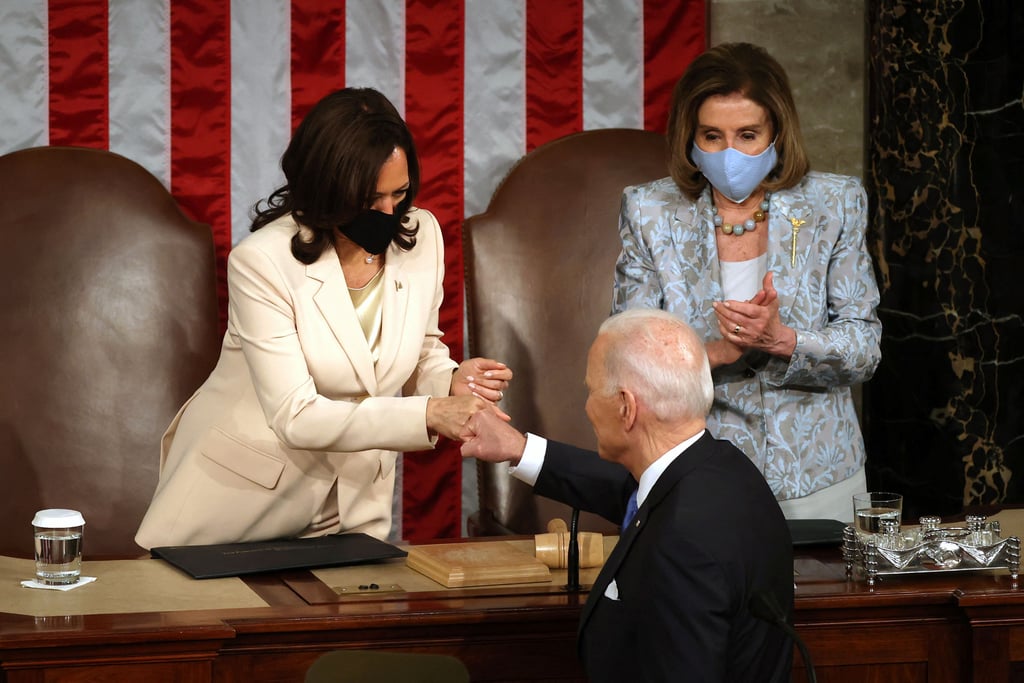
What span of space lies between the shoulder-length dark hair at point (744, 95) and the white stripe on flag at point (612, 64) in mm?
1446

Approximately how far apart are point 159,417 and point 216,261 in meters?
0.57

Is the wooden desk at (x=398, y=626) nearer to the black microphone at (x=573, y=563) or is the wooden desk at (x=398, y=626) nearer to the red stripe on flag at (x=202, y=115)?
the black microphone at (x=573, y=563)

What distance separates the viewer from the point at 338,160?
3.14 m

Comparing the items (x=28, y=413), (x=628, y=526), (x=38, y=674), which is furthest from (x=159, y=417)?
(x=628, y=526)

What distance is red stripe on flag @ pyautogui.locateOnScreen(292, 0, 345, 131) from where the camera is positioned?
464cm

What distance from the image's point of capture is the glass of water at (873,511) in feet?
9.45

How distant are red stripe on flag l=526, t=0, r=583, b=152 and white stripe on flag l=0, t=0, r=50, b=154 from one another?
164 centimetres

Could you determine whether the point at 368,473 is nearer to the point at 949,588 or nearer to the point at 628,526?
the point at 628,526

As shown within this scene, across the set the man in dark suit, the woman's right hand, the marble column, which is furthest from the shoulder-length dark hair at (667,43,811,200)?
the marble column

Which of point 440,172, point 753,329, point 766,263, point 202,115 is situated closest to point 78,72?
point 202,115

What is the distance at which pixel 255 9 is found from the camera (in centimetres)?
461

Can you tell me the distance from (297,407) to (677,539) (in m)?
1.22

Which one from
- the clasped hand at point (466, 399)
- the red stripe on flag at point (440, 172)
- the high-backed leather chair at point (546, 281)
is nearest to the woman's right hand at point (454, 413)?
the clasped hand at point (466, 399)

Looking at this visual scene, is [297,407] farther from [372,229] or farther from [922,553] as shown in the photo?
[922,553]
